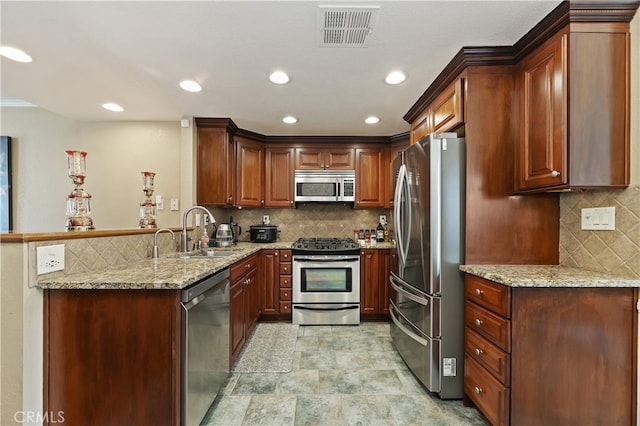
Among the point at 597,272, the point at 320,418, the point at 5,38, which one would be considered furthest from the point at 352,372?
the point at 5,38

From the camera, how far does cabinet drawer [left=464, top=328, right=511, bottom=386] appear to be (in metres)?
1.37

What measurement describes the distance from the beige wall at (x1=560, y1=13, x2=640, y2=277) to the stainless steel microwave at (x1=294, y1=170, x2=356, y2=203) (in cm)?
219

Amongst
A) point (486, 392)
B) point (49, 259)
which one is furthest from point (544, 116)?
point (49, 259)

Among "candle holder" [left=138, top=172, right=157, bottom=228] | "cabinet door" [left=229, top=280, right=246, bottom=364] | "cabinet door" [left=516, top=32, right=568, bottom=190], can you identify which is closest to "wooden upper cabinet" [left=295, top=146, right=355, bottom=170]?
"candle holder" [left=138, top=172, right=157, bottom=228]

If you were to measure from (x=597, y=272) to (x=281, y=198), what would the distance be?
296cm

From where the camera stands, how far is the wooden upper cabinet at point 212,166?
296cm

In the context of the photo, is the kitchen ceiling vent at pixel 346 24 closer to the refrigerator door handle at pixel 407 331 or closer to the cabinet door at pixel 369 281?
the refrigerator door handle at pixel 407 331

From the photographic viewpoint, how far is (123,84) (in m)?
2.18

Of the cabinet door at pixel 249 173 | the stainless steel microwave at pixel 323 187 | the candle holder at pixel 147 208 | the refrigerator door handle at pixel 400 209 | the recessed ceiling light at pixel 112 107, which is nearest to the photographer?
the refrigerator door handle at pixel 400 209

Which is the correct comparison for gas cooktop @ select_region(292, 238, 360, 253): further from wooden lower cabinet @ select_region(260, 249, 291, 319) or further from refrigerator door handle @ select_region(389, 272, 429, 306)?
refrigerator door handle @ select_region(389, 272, 429, 306)

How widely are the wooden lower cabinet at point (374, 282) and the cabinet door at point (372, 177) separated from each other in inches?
27.4

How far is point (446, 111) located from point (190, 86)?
201 cm

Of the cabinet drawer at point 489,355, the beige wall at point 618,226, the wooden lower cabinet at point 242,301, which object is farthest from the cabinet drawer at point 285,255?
the beige wall at point 618,226

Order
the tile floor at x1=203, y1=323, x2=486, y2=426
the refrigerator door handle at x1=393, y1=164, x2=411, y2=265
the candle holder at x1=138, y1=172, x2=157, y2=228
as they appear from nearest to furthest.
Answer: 1. the tile floor at x1=203, y1=323, x2=486, y2=426
2. the refrigerator door handle at x1=393, y1=164, x2=411, y2=265
3. the candle holder at x1=138, y1=172, x2=157, y2=228
